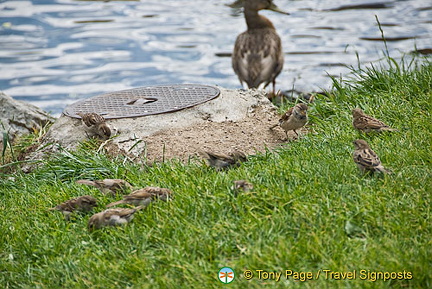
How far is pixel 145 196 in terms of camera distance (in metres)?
5.98

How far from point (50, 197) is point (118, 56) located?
9.96 metres

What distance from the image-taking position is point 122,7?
63.3 feet

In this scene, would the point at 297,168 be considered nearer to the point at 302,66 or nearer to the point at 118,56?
the point at 302,66

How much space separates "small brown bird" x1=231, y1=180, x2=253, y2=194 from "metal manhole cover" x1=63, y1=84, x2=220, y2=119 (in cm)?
283

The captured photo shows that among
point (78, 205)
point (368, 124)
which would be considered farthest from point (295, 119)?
point (78, 205)

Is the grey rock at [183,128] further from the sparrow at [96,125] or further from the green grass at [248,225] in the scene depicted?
the green grass at [248,225]

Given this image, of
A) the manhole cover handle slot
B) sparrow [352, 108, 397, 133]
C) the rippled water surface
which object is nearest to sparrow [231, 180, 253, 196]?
sparrow [352, 108, 397, 133]

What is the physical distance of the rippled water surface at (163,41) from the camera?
1477cm

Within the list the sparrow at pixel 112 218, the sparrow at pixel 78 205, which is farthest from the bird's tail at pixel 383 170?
the sparrow at pixel 78 205

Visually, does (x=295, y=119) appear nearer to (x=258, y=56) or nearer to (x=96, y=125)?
(x=96, y=125)

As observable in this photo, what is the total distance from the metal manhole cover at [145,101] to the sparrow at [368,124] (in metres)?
2.20

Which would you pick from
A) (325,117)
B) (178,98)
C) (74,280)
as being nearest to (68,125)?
(178,98)

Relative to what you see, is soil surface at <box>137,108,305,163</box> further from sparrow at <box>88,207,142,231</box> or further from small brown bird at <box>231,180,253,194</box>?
sparrow at <box>88,207,142,231</box>

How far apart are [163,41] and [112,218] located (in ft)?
38.6
